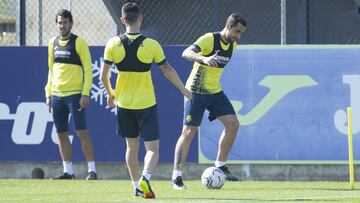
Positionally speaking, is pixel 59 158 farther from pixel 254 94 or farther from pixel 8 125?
pixel 254 94

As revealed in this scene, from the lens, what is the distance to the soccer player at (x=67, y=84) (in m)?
16.5

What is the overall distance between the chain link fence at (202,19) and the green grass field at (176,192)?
3.70m

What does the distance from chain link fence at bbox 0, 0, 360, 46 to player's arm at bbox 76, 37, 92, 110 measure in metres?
2.59

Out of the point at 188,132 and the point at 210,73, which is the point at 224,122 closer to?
the point at 188,132

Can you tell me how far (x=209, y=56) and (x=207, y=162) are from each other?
2.51 meters

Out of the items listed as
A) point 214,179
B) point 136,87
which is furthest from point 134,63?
point 214,179

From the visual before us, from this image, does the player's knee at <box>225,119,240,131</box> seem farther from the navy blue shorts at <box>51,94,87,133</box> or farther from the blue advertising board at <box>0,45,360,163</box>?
the navy blue shorts at <box>51,94,87,133</box>

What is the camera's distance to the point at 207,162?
1712 cm

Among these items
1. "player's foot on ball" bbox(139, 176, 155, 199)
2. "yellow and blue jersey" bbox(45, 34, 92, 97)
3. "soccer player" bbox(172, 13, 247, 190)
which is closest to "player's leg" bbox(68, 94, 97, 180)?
"yellow and blue jersey" bbox(45, 34, 92, 97)

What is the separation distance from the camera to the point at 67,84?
1661cm

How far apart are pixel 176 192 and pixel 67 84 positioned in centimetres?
314

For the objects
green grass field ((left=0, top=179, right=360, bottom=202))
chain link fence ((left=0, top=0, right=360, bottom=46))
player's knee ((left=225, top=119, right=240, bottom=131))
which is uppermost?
chain link fence ((left=0, top=0, right=360, bottom=46))

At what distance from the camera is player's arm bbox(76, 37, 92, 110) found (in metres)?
16.3

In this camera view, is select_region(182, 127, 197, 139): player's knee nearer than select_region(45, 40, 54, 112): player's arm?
Yes
